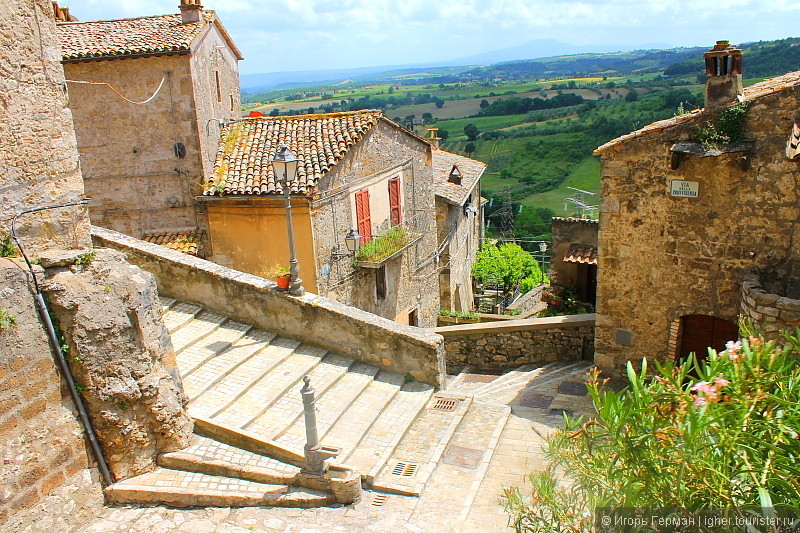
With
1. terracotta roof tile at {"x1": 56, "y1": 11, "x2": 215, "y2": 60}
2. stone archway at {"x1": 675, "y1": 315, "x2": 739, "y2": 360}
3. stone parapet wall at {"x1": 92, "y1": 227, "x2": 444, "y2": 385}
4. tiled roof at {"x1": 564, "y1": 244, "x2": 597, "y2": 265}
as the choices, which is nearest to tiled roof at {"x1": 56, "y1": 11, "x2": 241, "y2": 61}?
terracotta roof tile at {"x1": 56, "y1": 11, "x2": 215, "y2": 60}

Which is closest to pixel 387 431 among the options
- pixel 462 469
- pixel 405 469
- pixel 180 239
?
pixel 405 469

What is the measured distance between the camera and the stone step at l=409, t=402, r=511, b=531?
675cm

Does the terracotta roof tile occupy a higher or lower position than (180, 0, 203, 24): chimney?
lower

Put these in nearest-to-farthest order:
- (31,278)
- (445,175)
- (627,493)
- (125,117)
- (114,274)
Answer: (627,493) < (31,278) < (114,274) < (125,117) < (445,175)

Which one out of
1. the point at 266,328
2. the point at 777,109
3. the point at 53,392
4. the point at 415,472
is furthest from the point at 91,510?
the point at 777,109

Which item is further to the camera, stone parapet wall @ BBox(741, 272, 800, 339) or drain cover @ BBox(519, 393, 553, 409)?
drain cover @ BBox(519, 393, 553, 409)

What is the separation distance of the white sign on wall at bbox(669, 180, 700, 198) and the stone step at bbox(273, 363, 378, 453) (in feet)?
17.2

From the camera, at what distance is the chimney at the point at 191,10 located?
16.4 m

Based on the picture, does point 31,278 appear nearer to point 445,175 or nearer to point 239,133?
point 239,133

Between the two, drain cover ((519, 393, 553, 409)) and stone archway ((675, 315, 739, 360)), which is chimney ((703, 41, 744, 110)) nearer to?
stone archway ((675, 315, 739, 360))

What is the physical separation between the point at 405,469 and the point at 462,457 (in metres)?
0.82

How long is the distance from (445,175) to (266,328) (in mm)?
17331

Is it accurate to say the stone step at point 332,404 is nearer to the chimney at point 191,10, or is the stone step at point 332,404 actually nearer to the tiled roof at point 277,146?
the tiled roof at point 277,146

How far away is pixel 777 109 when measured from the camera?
9156 mm
